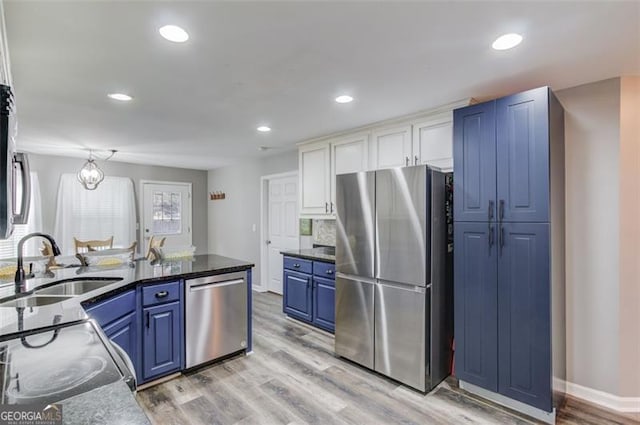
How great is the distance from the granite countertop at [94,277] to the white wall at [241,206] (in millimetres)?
2212

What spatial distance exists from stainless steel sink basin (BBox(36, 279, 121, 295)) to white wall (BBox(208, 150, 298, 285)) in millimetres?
3105

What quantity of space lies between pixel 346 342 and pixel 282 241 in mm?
2561

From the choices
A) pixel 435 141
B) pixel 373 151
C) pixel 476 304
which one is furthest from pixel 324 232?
pixel 476 304

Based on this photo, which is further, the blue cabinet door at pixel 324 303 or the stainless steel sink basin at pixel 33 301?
the blue cabinet door at pixel 324 303

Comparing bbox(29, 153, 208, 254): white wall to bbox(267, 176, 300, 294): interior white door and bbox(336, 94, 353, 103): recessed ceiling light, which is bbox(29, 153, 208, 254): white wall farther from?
bbox(336, 94, 353, 103): recessed ceiling light

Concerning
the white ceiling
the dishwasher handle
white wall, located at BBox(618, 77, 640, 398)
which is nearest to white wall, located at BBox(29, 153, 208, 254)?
the white ceiling

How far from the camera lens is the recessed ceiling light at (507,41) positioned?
67.8 inches

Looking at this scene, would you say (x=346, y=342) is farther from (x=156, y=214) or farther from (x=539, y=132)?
(x=156, y=214)

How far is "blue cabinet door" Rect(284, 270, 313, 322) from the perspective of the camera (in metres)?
3.83

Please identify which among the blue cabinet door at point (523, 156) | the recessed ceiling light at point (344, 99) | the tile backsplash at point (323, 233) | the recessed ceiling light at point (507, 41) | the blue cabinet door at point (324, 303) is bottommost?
the blue cabinet door at point (324, 303)

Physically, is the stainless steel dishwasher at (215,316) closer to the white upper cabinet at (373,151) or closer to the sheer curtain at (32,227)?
the white upper cabinet at (373,151)

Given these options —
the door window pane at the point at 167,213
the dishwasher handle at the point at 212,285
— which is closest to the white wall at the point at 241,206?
the door window pane at the point at 167,213

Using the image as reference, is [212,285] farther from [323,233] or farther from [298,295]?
[323,233]

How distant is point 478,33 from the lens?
1691 millimetres
